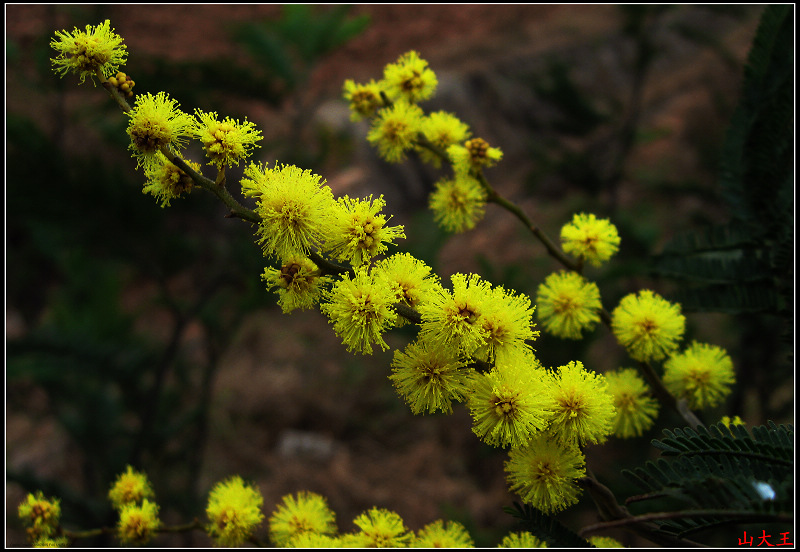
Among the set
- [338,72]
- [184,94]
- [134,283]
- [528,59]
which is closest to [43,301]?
[134,283]

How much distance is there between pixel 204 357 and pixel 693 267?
9.93 ft

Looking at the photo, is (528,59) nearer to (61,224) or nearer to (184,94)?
(184,94)

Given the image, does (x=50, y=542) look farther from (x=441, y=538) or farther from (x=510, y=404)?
(x=510, y=404)

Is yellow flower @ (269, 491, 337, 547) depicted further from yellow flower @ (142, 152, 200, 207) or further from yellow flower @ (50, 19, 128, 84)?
yellow flower @ (50, 19, 128, 84)

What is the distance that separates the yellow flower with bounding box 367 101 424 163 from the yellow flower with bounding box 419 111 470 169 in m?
0.03

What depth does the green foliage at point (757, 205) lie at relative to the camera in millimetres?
815

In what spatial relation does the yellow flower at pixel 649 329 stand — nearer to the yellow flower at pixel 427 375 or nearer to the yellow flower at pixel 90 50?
the yellow flower at pixel 427 375

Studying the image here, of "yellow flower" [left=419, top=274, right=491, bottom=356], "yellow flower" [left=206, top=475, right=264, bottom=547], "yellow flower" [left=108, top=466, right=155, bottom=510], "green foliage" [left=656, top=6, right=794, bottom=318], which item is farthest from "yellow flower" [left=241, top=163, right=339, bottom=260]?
"green foliage" [left=656, top=6, right=794, bottom=318]

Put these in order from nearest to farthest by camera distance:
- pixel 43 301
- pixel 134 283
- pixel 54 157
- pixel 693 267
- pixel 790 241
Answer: pixel 790 241 < pixel 693 267 < pixel 54 157 < pixel 43 301 < pixel 134 283

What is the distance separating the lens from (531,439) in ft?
1.87

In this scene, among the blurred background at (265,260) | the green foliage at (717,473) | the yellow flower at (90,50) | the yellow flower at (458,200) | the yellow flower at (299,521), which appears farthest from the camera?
the blurred background at (265,260)

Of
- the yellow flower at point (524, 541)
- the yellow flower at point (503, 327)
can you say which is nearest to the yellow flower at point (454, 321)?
the yellow flower at point (503, 327)

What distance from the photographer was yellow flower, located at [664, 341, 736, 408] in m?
0.76

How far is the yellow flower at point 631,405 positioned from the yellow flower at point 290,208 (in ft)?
1.49
